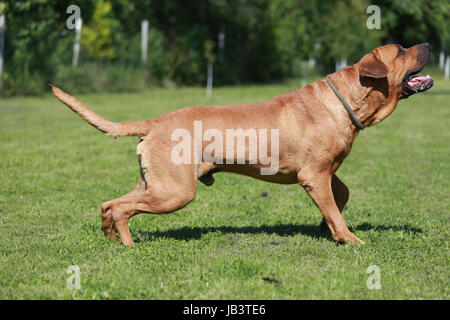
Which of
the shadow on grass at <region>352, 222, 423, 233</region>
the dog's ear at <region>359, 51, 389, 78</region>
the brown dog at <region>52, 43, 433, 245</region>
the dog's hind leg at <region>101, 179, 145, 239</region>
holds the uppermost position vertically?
the dog's ear at <region>359, 51, 389, 78</region>

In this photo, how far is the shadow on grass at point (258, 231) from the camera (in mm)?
5517

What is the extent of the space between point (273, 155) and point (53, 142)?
7.09 meters

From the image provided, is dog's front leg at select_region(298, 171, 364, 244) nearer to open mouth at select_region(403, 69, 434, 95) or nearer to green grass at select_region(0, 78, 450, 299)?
green grass at select_region(0, 78, 450, 299)

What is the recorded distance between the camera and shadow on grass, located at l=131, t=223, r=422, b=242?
217 inches

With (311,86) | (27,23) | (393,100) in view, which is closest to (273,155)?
(311,86)

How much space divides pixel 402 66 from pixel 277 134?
4.41 ft

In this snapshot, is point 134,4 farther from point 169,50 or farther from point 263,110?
point 263,110

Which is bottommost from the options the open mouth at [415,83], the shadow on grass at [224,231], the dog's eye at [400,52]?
the shadow on grass at [224,231]

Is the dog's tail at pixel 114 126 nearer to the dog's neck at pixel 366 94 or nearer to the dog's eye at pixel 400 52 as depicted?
the dog's neck at pixel 366 94

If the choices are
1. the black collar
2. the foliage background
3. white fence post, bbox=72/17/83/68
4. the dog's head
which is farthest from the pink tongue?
white fence post, bbox=72/17/83/68

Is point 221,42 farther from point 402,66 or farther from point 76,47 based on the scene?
point 402,66

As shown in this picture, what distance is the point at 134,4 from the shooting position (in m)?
26.5

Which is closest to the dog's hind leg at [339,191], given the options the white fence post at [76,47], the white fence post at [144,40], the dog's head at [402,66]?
the dog's head at [402,66]

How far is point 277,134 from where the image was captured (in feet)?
16.4
